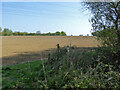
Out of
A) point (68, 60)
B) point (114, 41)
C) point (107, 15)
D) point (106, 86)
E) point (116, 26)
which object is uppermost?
point (107, 15)

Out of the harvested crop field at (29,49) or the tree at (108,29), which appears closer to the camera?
the tree at (108,29)

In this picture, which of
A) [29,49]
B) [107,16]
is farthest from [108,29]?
[29,49]

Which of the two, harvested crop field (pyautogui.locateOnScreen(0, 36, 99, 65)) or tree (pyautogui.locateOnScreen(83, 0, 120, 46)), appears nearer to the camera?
tree (pyautogui.locateOnScreen(83, 0, 120, 46))

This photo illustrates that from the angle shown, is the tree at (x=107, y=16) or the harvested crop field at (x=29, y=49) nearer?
the tree at (x=107, y=16)

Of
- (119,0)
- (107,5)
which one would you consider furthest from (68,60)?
(119,0)

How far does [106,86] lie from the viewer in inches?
108

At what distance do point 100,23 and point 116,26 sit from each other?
60 cm

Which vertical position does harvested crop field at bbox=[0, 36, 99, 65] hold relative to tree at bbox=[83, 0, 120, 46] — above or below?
below

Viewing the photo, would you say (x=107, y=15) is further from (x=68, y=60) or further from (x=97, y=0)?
(x=68, y=60)

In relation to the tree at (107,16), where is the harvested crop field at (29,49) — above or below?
below

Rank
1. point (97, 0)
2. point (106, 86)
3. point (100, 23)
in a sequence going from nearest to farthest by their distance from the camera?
1. point (106, 86)
2. point (100, 23)
3. point (97, 0)

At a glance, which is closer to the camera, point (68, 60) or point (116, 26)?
point (68, 60)

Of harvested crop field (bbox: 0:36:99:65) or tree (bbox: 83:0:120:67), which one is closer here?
Answer: tree (bbox: 83:0:120:67)

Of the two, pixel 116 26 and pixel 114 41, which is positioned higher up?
pixel 116 26
